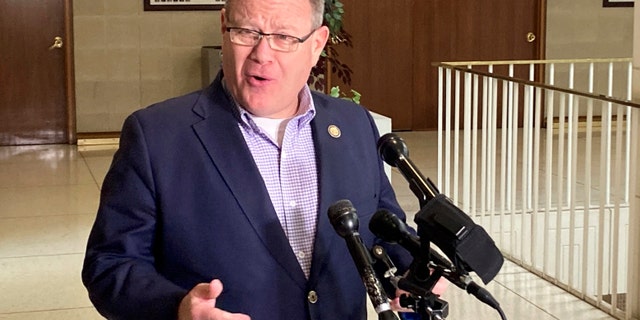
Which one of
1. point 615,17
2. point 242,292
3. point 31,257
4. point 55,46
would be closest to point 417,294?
point 242,292

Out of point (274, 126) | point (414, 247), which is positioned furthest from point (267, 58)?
point (414, 247)

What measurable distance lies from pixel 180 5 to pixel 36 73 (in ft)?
4.69

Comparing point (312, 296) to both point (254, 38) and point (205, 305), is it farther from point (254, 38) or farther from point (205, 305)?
point (254, 38)

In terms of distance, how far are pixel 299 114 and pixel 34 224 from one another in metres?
5.24

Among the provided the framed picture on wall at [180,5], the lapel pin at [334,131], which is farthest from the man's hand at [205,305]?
the framed picture on wall at [180,5]

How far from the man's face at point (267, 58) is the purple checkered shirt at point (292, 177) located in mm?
49

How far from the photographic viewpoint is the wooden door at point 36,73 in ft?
32.5

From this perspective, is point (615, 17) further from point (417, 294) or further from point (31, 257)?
point (417, 294)

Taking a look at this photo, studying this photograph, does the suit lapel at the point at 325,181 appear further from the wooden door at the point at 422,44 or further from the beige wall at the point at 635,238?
the wooden door at the point at 422,44

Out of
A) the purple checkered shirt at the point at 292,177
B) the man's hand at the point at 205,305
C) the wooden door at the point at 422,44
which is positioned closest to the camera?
the man's hand at the point at 205,305

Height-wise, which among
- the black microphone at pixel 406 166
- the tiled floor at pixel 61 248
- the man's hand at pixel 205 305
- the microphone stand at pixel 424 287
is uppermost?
the black microphone at pixel 406 166

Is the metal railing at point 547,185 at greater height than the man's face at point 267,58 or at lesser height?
lesser

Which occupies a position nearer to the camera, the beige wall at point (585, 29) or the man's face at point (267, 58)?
the man's face at point (267, 58)

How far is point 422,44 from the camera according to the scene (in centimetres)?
1091
